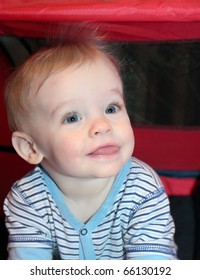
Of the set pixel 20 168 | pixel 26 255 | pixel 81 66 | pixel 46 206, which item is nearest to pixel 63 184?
pixel 46 206

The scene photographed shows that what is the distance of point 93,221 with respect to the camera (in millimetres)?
1047

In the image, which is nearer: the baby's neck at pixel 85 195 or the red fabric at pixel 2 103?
the baby's neck at pixel 85 195

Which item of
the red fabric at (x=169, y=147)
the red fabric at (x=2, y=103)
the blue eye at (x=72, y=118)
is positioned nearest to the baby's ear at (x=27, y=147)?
the blue eye at (x=72, y=118)

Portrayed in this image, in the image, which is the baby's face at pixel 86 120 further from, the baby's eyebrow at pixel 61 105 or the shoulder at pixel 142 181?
the shoulder at pixel 142 181

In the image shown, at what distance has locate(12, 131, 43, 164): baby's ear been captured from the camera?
1.01 meters

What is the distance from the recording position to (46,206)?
106 cm

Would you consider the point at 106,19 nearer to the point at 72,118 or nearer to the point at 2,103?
the point at 72,118

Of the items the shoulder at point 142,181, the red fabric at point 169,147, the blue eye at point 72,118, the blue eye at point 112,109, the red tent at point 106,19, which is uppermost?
the red tent at point 106,19

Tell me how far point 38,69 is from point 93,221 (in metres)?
0.32

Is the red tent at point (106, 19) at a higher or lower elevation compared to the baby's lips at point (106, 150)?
higher

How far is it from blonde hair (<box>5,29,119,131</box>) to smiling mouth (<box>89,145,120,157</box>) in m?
0.16

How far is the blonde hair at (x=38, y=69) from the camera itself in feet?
3.10

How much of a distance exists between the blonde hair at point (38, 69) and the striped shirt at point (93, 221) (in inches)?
6.1

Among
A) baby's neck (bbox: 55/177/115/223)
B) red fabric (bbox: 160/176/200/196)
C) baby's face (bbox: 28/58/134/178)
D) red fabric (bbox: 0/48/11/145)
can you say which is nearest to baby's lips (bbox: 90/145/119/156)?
baby's face (bbox: 28/58/134/178)
